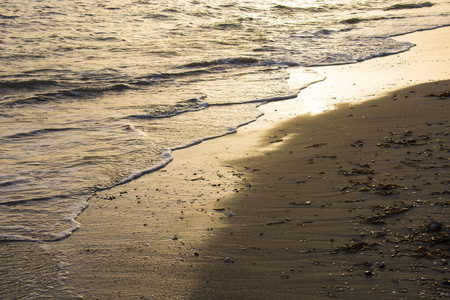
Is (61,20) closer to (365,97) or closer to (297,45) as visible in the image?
(297,45)

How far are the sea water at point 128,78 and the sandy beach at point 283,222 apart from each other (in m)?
0.48

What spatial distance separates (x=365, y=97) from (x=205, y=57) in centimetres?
606

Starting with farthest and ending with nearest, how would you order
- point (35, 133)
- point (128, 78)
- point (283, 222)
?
point (128, 78) < point (35, 133) < point (283, 222)

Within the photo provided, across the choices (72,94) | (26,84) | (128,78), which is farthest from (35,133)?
(128,78)

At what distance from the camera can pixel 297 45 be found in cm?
1435

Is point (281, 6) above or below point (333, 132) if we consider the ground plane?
above

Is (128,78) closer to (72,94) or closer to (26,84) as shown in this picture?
(72,94)

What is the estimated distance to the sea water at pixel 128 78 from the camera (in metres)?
5.01

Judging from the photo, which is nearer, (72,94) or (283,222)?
(283,222)

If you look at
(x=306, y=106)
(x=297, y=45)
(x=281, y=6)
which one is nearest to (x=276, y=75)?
(x=306, y=106)

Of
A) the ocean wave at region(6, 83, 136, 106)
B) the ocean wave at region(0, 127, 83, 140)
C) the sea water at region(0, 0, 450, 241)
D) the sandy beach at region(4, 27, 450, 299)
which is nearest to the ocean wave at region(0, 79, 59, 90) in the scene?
the sea water at region(0, 0, 450, 241)

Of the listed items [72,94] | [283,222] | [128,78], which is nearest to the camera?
[283,222]

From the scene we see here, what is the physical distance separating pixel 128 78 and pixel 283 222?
759 cm

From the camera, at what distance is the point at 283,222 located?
370 centimetres
